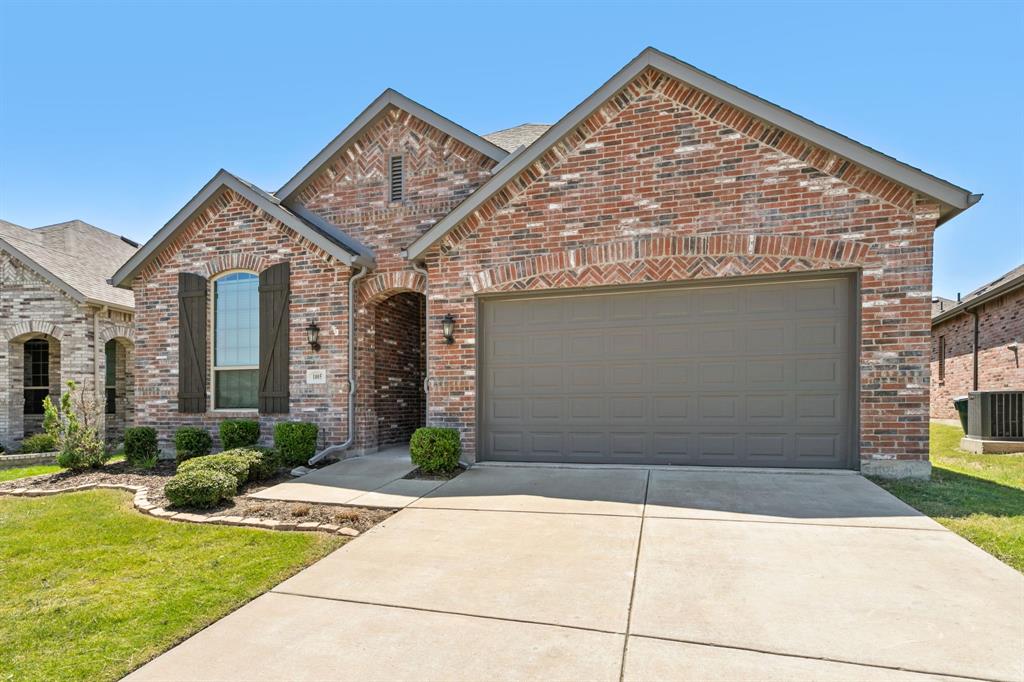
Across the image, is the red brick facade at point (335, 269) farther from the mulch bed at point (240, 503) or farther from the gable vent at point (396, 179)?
the mulch bed at point (240, 503)

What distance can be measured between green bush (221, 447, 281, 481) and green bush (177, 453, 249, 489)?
0.11 meters

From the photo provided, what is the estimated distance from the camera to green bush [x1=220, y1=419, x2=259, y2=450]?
9.09 metres

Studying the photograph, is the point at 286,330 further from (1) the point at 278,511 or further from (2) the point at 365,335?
(1) the point at 278,511

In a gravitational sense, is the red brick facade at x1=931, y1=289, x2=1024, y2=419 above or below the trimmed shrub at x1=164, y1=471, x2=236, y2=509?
above

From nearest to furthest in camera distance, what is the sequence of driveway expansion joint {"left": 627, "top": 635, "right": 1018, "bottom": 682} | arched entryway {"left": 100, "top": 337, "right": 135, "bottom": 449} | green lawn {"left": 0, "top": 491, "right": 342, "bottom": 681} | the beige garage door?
driveway expansion joint {"left": 627, "top": 635, "right": 1018, "bottom": 682}, green lawn {"left": 0, "top": 491, "right": 342, "bottom": 681}, the beige garage door, arched entryway {"left": 100, "top": 337, "right": 135, "bottom": 449}

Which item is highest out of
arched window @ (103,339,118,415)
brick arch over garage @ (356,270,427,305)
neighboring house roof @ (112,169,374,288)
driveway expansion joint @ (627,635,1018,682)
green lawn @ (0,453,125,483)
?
neighboring house roof @ (112,169,374,288)

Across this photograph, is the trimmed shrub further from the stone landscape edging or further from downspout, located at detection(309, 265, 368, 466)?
downspout, located at detection(309, 265, 368, 466)

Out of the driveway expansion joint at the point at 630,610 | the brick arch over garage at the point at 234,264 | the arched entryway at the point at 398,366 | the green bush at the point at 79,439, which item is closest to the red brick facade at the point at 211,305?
the brick arch over garage at the point at 234,264

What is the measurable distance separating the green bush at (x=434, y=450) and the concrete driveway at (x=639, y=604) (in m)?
1.94

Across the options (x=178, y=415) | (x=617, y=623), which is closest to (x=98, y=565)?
(x=617, y=623)

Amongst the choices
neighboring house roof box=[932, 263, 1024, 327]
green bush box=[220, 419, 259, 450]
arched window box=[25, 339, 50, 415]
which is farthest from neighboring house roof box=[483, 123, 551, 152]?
arched window box=[25, 339, 50, 415]

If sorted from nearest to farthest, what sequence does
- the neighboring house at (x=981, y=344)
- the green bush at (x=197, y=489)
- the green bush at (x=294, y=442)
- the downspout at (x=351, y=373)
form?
1. the green bush at (x=197, y=489)
2. the green bush at (x=294, y=442)
3. the downspout at (x=351, y=373)
4. the neighboring house at (x=981, y=344)

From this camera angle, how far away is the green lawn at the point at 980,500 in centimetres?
453

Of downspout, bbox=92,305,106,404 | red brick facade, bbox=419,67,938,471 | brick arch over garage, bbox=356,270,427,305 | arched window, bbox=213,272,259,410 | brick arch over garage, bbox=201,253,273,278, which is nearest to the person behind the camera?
red brick facade, bbox=419,67,938,471
